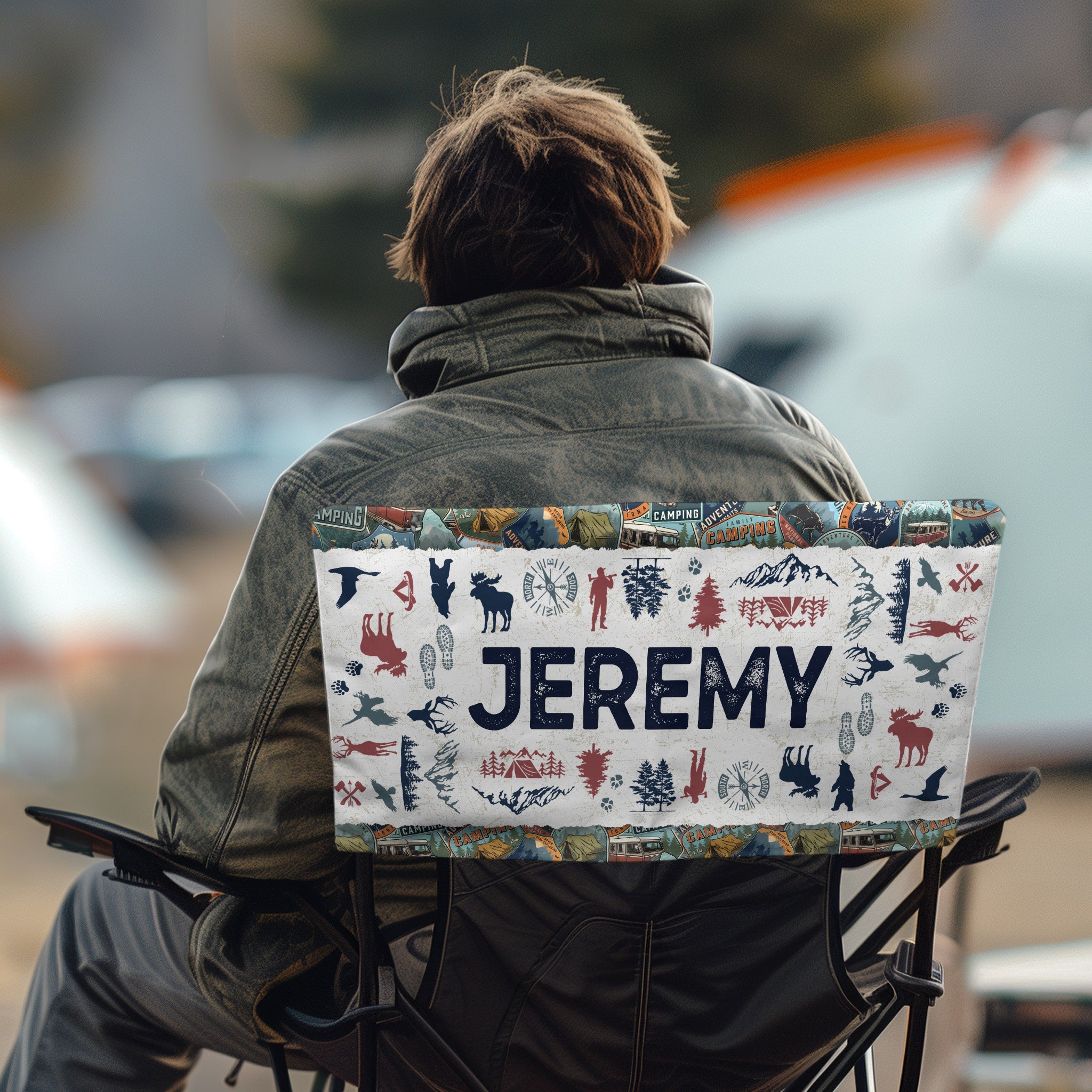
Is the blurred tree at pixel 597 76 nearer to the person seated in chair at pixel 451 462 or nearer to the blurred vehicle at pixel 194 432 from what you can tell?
the blurred vehicle at pixel 194 432

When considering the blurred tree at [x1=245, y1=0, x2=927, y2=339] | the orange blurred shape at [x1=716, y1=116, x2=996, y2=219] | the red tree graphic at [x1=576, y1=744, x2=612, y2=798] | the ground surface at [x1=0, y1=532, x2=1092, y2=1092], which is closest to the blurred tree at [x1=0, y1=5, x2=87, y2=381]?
the blurred tree at [x1=245, y1=0, x2=927, y2=339]

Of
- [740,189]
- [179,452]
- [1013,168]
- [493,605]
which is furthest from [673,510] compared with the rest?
[179,452]

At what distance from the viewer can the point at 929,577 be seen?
0.95 metres

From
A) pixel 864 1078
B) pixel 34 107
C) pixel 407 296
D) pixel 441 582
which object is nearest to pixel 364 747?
pixel 441 582

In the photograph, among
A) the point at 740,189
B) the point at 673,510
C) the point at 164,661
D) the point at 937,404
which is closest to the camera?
the point at 673,510

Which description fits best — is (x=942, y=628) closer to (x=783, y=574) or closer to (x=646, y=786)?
(x=783, y=574)

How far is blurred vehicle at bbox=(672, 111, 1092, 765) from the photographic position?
3.76 metres

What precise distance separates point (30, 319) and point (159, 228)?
199 centimetres

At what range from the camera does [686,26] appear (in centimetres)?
1159

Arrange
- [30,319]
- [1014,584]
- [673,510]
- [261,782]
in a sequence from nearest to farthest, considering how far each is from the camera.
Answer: [673,510], [261,782], [1014,584], [30,319]

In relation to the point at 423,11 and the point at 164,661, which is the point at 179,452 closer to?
the point at 423,11

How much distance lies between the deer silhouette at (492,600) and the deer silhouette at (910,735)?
1.03 ft

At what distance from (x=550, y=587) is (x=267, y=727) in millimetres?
297

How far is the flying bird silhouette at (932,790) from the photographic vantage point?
0.99 m
